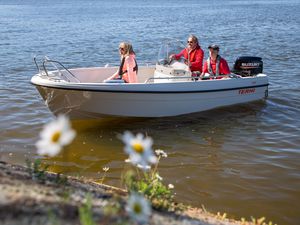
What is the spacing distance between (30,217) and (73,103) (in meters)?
5.20

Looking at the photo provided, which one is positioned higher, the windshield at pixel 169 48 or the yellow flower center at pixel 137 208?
the windshield at pixel 169 48

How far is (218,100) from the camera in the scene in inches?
367

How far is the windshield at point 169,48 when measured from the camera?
31.7ft

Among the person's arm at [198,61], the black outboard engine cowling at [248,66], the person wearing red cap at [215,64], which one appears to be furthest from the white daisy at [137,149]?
the black outboard engine cowling at [248,66]

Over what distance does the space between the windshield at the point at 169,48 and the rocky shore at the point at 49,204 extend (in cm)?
633

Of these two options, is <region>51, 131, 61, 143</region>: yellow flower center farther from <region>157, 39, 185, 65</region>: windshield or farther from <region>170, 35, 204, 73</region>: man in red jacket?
<region>157, 39, 185, 65</region>: windshield

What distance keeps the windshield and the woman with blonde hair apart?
1.54 metres

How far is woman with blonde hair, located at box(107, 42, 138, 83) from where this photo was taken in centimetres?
818

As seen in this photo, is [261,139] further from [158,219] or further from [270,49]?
[270,49]

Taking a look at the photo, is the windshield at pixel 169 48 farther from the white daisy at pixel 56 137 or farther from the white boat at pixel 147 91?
the white daisy at pixel 56 137

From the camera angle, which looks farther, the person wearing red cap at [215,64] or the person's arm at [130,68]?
the person wearing red cap at [215,64]

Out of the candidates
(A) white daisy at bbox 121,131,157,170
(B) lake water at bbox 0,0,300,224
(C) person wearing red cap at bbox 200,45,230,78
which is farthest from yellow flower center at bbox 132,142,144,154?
(C) person wearing red cap at bbox 200,45,230,78

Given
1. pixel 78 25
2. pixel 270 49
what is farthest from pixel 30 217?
pixel 78 25

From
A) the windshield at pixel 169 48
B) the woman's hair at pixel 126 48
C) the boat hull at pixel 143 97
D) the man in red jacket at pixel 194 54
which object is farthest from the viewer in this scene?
the windshield at pixel 169 48
